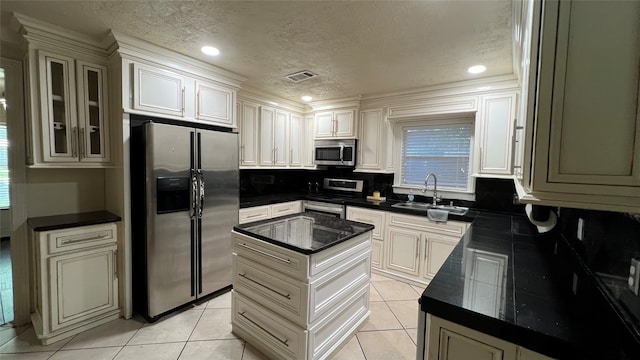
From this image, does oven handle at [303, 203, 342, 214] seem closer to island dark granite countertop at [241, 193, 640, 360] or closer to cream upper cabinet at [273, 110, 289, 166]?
cream upper cabinet at [273, 110, 289, 166]

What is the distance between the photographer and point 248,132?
140 inches

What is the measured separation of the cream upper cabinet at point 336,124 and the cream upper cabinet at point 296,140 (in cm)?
27

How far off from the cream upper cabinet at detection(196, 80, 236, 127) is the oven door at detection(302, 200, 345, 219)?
1.57 metres

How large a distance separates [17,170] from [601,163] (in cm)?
361

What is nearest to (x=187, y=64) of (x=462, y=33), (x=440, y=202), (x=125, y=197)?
(x=125, y=197)

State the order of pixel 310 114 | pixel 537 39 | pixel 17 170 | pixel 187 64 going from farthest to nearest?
pixel 310 114 < pixel 187 64 < pixel 17 170 < pixel 537 39

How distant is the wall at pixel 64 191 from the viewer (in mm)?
2264

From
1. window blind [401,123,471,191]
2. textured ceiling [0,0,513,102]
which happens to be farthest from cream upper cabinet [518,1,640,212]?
window blind [401,123,471,191]

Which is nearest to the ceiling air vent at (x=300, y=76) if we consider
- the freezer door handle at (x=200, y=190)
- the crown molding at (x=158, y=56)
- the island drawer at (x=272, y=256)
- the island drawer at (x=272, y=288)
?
the crown molding at (x=158, y=56)

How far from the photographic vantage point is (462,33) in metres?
1.94

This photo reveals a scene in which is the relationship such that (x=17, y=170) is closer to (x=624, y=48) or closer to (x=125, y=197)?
(x=125, y=197)

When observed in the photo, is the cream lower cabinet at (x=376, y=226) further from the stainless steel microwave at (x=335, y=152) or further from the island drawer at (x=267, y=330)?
the island drawer at (x=267, y=330)

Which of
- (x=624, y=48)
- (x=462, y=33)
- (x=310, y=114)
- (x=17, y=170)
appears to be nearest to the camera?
(x=624, y=48)

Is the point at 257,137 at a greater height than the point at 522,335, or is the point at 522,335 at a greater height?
the point at 257,137
